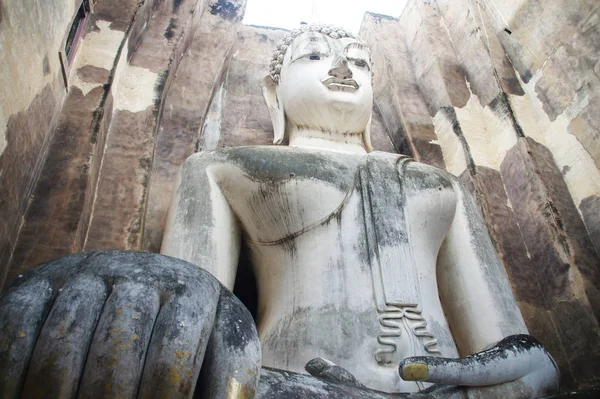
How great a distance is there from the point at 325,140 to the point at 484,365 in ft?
6.10

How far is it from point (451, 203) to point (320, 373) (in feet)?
4.75

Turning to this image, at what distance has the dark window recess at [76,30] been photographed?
3.53 m

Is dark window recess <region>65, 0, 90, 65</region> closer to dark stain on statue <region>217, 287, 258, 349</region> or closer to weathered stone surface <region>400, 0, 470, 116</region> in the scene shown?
dark stain on statue <region>217, 287, 258, 349</region>

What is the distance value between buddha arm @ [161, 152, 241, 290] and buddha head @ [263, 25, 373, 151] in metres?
0.79

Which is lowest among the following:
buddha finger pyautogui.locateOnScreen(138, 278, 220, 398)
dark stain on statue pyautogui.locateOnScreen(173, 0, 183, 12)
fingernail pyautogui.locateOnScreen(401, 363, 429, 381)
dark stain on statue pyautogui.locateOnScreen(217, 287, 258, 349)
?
dark stain on statue pyautogui.locateOnScreen(173, 0, 183, 12)

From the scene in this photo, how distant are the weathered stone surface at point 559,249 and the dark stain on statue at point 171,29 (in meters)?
2.61

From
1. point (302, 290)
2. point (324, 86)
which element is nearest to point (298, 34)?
point (324, 86)

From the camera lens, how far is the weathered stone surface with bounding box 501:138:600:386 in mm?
3275

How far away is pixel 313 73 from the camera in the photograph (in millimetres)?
3646

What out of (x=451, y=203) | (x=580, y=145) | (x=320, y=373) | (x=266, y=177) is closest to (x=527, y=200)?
(x=580, y=145)

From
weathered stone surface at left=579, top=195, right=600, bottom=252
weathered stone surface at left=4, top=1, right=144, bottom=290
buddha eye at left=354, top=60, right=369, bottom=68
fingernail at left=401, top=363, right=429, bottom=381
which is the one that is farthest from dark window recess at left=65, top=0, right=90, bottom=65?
weathered stone surface at left=579, top=195, right=600, bottom=252

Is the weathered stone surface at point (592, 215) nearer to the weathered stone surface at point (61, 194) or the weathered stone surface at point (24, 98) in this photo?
the weathered stone surface at point (61, 194)

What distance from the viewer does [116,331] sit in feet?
4.43

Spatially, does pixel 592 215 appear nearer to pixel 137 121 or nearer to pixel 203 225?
pixel 203 225
